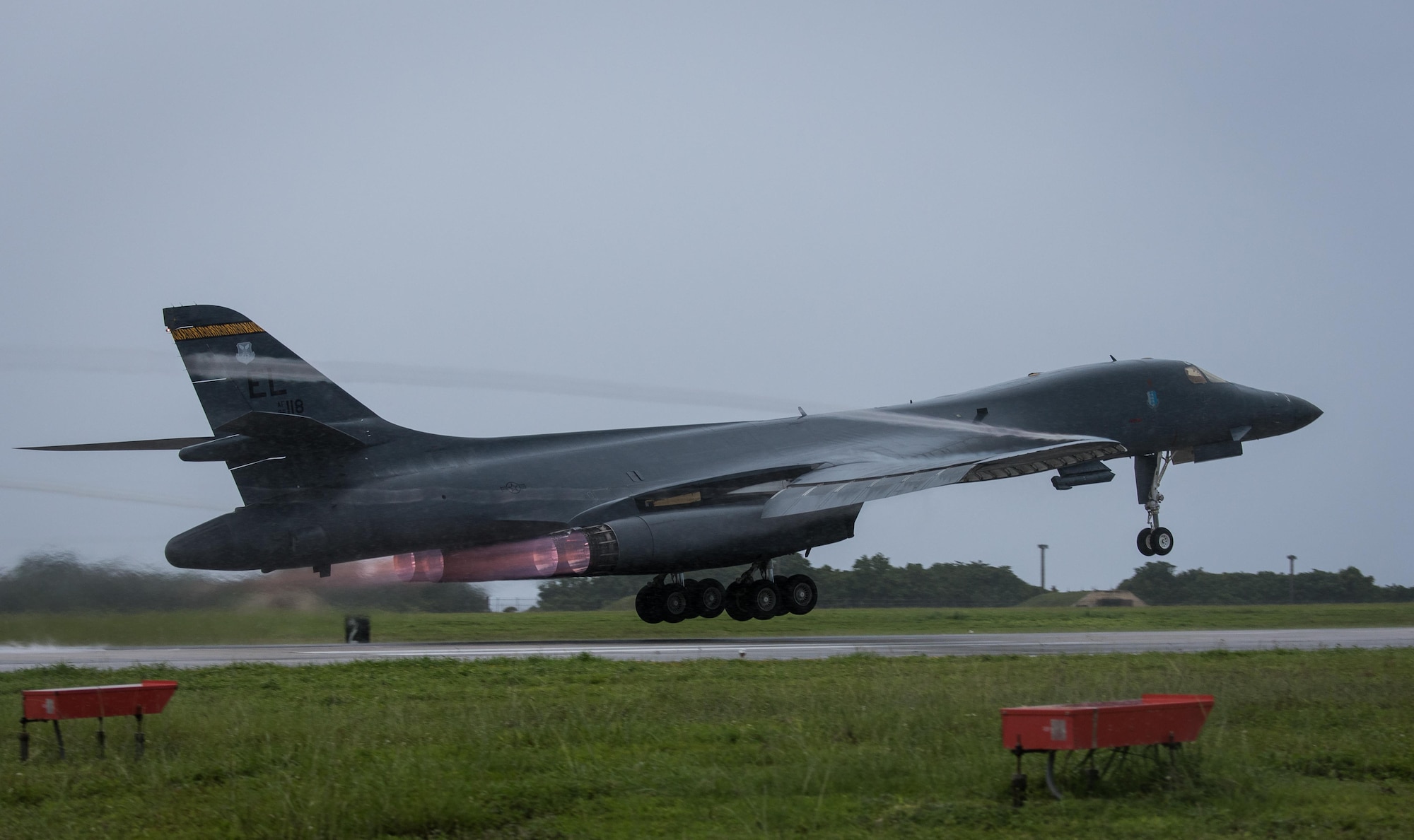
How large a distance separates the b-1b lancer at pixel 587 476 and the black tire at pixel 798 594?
48 mm

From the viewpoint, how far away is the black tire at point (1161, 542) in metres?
28.5

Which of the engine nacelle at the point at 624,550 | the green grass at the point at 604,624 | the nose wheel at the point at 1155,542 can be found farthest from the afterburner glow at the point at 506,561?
the nose wheel at the point at 1155,542

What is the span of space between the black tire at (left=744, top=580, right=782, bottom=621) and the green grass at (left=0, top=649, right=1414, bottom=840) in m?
9.84

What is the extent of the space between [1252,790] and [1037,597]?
3762 centimetres

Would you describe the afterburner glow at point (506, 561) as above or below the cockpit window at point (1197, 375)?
below

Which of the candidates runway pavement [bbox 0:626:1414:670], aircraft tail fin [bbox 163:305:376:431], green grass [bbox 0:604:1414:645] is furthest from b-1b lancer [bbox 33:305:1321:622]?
runway pavement [bbox 0:626:1414:670]

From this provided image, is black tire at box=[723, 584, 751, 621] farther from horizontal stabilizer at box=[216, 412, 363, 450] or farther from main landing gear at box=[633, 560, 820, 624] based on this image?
horizontal stabilizer at box=[216, 412, 363, 450]

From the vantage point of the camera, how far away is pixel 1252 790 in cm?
794

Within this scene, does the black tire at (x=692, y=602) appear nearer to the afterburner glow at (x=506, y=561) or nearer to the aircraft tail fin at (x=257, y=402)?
the afterburner glow at (x=506, y=561)

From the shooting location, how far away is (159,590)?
67.6ft

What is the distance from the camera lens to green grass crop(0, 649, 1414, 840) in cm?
751

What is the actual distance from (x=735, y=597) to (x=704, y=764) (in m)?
15.6

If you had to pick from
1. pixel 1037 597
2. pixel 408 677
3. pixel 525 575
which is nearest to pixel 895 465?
pixel 525 575

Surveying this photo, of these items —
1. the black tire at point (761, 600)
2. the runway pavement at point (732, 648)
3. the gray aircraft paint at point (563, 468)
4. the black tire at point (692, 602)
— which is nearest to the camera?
the runway pavement at point (732, 648)
